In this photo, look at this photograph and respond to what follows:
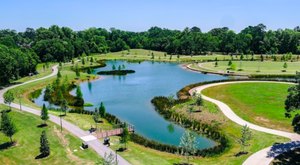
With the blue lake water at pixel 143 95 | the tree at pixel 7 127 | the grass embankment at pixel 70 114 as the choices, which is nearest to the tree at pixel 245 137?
the blue lake water at pixel 143 95

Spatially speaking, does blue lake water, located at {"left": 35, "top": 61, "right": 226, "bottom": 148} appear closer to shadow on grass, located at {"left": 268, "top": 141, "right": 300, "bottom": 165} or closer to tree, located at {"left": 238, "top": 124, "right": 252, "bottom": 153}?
tree, located at {"left": 238, "top": 124, "right": 252, "bottom": 153}

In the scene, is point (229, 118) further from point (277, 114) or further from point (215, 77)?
point (215, 77)

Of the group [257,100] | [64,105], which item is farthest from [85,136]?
[257,100]

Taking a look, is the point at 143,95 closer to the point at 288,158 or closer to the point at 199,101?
the point at 199,101

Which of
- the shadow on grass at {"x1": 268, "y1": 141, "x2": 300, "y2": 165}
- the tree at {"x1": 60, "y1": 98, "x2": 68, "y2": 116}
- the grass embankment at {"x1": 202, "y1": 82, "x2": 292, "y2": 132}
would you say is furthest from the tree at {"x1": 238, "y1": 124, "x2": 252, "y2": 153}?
the tree at {"x1": 60, "y1": 98, "x2": 68, "y2": 116}

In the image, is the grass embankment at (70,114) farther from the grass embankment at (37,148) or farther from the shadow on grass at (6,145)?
the shadow on grass at (6,145)

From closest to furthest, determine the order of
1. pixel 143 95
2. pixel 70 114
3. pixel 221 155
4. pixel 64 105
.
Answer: pixel 221 155
pixel 64 105
pixel 70 114
pixel 143 95
